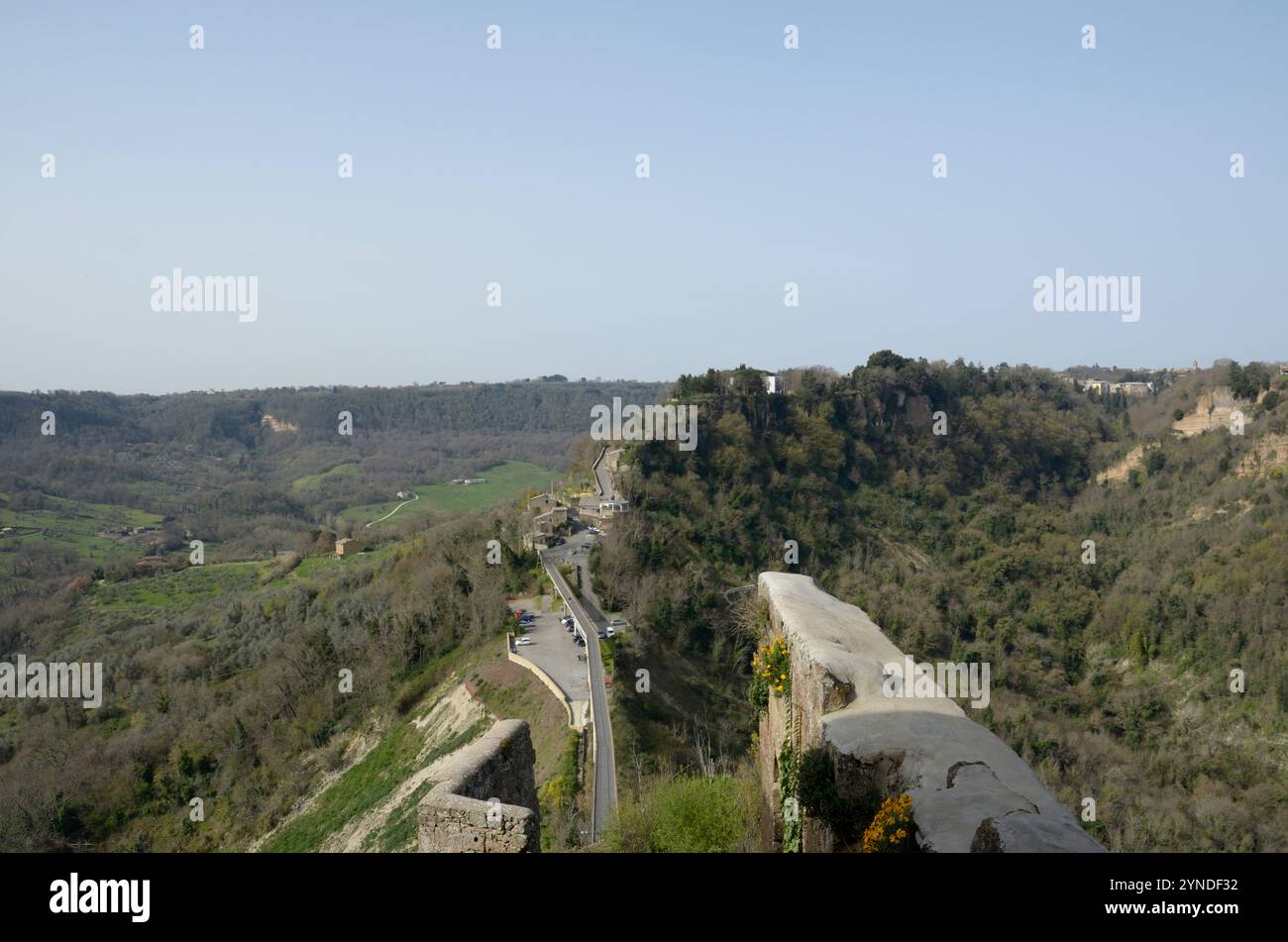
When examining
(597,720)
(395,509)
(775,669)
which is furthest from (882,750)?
(395,509)

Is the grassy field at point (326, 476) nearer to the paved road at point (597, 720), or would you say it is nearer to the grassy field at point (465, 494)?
the grassy field at point (465, 494)

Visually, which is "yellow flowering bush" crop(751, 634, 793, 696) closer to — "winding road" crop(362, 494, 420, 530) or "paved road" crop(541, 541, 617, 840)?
"paved road" crop(541, 541, 617, 840)

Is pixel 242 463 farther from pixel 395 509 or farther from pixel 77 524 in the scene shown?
pixel 395 509
